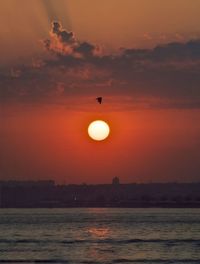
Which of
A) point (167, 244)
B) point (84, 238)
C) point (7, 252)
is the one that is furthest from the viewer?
point (84, 238)

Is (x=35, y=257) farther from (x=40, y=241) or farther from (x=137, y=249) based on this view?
Result: (x=40, y=241)

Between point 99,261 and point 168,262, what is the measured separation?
237 inches

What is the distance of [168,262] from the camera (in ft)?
242

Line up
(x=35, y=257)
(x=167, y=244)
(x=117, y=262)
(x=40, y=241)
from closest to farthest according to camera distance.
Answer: (x=117, y=262) < (x=35, y=257) < (x=167, y=244) < (x=40, y=241)

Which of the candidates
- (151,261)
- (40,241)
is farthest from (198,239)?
(151,261)

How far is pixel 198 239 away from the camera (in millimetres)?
108438

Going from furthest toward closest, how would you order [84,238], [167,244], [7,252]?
[84,238], [167,244], [7,252]

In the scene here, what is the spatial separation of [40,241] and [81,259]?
25.6 meters

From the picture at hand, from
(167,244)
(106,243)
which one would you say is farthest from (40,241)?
(167,244)

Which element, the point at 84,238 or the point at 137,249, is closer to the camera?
the point at 137,249

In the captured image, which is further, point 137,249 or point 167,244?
point 167,244

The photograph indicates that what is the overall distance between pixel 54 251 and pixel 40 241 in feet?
56.7

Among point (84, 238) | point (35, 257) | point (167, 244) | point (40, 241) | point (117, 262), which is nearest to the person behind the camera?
point (117, 262)

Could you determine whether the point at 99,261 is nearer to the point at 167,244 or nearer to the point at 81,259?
the point at 81,259
